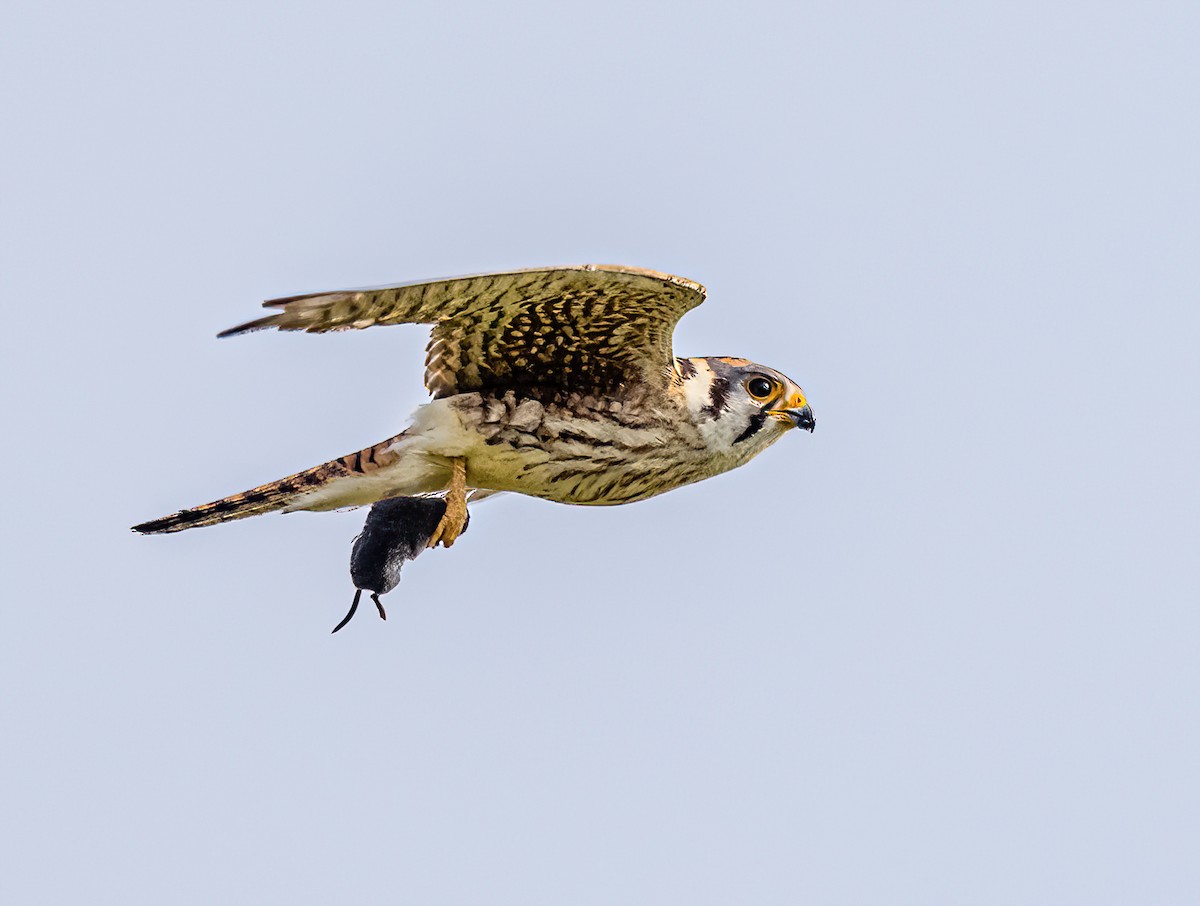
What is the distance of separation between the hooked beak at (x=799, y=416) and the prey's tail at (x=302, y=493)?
2.24 m

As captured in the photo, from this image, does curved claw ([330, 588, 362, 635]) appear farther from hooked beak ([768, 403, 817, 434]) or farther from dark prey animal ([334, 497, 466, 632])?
hooked beak ([768, 403, 817, 434])

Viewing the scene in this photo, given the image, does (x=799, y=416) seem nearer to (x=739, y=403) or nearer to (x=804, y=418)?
(x=804, y=418)

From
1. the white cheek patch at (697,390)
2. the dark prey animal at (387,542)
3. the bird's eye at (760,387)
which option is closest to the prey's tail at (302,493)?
the dark prey animal at (387,542)

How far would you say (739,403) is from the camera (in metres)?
9.41

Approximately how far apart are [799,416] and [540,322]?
6.31ft

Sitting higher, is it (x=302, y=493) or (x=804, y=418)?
(x=804, y=418)

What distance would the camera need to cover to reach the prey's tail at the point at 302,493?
28.6 ft

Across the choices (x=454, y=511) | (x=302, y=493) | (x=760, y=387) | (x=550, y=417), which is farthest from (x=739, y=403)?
(x=302, y=493)

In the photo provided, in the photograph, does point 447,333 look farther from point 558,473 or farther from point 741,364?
point 741,364

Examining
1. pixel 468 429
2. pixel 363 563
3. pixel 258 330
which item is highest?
pixel 258 330

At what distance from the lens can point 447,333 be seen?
8.48 metres

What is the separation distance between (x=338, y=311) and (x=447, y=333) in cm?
135

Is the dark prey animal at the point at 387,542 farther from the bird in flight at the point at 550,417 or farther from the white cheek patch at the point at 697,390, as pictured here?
the white cheek patch at the point at 697,390

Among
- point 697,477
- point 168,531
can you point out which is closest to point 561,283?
point 697,477
